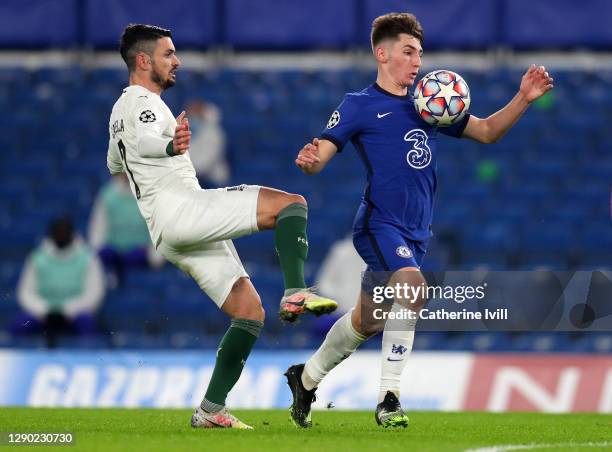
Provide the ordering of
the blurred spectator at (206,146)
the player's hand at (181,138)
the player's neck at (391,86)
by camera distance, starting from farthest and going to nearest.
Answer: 1. the blurred spectator at (206,146)
2. the player's neck at (391,86)
3. the player's hand at (181,138)

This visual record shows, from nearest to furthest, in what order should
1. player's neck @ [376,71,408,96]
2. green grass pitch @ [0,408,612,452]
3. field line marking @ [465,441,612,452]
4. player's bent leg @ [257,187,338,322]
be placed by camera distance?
field line marking @ [465,441,612,452] < green grass pitch @ [0,408,612,452] < player's bent leg @ [257,187,338,322] < player's neck @ [376,71,408,96]

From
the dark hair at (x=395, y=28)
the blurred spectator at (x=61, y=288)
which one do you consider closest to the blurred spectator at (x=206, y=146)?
the blurred spectator at (x=61, y=288)

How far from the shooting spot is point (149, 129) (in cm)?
644

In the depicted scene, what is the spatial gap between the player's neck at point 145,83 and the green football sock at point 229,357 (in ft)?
4.22

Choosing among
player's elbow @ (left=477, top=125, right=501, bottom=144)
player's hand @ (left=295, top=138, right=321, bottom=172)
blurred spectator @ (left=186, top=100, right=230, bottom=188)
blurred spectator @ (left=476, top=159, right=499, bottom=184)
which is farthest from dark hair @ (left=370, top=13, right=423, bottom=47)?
blurred spectator @ (left=476, top=159, right=499, bottom=184)

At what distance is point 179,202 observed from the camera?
6461 mm

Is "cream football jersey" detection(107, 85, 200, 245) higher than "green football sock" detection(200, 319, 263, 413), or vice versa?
"cream football jersey" detection(107, 85, 200, 245)

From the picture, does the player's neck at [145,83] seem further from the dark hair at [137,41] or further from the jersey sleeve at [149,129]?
the jersey sleeve at [149,129]

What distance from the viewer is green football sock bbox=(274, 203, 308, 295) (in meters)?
6.31

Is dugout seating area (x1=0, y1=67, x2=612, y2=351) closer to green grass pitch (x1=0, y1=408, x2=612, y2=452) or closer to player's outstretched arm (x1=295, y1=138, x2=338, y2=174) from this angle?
green grass pitch (x1=0, y1=408, x2=612, y2=452)

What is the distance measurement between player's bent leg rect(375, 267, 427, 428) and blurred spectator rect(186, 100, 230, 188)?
22.6 ft

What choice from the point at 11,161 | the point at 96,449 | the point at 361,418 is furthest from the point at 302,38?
the point at 96,449

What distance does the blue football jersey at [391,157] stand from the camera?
668 cm

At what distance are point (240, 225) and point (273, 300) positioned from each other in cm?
544
